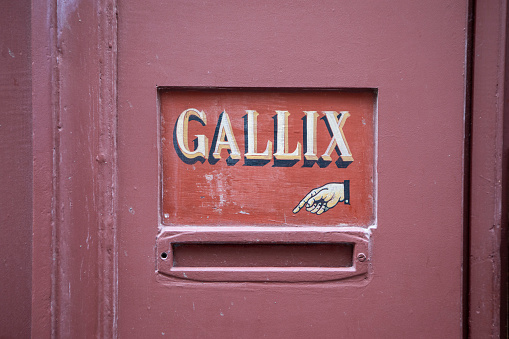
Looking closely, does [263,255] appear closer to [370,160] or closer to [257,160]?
[257,160]

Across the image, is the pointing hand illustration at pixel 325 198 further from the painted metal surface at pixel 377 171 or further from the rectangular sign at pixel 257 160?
the painted metal surface at pixel 377 171

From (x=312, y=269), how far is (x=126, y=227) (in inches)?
28.3

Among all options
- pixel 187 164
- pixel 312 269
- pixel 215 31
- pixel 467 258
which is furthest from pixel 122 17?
pixel 467 258

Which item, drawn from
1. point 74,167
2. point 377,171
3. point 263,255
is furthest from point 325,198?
point 74,167

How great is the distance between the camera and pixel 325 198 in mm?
1260

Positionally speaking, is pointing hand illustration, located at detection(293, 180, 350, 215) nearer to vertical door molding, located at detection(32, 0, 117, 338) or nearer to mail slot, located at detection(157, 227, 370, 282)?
mail slot, located at detection(157, 227, 370, 282)

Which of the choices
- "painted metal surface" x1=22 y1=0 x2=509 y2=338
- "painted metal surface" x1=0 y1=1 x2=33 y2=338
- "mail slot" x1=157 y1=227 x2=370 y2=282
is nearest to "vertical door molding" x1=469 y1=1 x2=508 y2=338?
"painted metal surface" x1=22 y1=0 x2=509 y2=338

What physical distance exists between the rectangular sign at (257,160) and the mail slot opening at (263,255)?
0.29 feet

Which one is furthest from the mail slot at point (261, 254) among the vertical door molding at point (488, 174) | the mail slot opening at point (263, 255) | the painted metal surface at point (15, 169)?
the painted metal surface at point (15, 169)

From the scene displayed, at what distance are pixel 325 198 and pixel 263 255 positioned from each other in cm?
32

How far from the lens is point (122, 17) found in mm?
1228

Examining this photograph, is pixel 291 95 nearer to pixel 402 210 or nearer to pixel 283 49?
pixel 283 49

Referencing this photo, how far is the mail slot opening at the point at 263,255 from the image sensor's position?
1256 mm

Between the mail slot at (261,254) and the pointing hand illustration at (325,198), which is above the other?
the pointing hand illustration at (325,198)
